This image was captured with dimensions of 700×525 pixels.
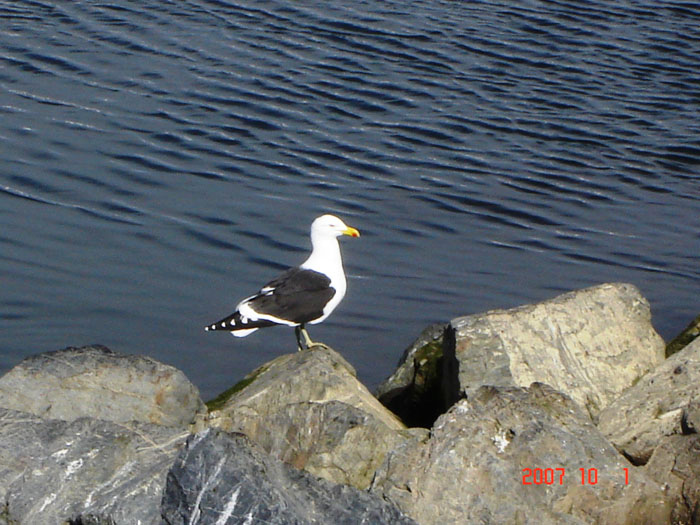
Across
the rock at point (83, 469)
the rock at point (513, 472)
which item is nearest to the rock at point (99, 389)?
the rock at point (83, 469)

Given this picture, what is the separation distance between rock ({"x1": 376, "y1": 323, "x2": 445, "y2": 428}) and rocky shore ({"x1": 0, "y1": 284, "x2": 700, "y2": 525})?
0.22m

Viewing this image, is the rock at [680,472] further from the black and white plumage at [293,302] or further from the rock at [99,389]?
the black and white plumage at [293,302]

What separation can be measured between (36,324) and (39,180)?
321 cm

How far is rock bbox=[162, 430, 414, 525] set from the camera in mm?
4621

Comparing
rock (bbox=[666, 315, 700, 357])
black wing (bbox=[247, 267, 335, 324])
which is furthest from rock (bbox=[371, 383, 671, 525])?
black wing (bbox=[247, 267, 335, 324])

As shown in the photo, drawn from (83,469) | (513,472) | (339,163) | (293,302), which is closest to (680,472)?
(513,472)

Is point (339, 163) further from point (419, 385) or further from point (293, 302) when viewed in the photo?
point (419, 385)

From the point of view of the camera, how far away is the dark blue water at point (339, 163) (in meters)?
9.78

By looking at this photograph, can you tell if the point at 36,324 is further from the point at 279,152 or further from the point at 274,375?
the point at 279,152

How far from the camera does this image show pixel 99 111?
546 inches

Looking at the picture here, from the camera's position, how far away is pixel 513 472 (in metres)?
5.40

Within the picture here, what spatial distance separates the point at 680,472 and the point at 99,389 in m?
3.06

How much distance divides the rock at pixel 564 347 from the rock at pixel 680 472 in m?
0.95
